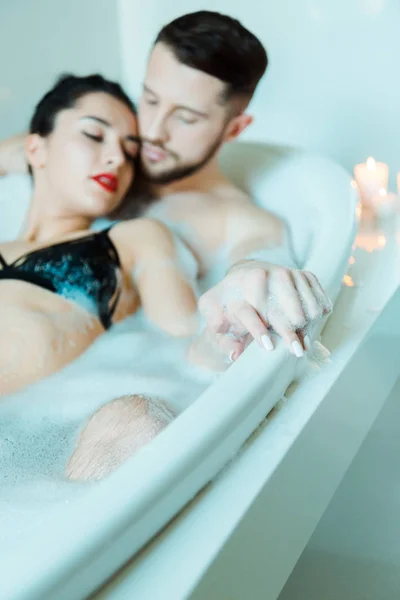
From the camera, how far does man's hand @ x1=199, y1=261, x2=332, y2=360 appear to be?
0.92 m

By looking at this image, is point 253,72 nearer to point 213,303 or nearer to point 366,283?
point 366,283

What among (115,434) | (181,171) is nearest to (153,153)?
(181,171)

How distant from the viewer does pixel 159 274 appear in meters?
1.23

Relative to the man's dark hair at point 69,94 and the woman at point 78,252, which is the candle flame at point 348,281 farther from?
the man's dark hair at point 69,94

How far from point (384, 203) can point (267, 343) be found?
851 millimetres

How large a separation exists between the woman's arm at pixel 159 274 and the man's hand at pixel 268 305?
0.19 meters

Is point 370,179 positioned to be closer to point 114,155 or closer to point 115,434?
point 114,155

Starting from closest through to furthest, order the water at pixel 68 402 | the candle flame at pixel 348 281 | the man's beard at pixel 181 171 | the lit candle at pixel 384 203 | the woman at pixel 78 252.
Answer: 1. the water at pixel 68 402
2. the woman at pixel 78 252
3. the candle flame at pixel 348 281
4. the man's beard at pixel 181 171
5. the lit candle at pixel 384 203

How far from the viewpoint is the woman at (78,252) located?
44.7 inches

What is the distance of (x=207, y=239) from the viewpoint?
1.36m

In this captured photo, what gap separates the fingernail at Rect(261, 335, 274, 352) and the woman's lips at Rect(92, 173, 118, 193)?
0.55 metres

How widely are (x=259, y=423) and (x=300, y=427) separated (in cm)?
5

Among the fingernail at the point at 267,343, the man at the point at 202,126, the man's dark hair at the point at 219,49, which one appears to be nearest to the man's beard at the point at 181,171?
the man at the point at 202,126

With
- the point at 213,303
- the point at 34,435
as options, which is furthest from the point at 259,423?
A: the point at 34,435
